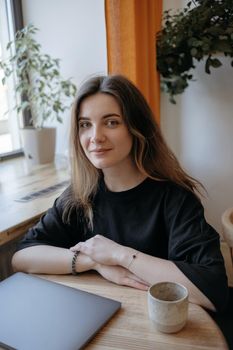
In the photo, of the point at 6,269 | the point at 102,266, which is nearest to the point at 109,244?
the point at 102,266

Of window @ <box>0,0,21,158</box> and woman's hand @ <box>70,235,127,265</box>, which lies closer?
woman's hand @ <box>70,235,127,265</box>

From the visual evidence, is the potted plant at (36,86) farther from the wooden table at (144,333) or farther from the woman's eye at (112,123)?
the wooden table at (144,333)

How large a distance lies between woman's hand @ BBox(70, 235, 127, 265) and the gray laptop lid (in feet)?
0.38

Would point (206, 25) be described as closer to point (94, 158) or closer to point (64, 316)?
point (94, 158)

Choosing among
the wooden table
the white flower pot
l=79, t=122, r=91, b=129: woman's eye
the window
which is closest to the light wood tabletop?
the white flower pot

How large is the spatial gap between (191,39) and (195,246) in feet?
3.76

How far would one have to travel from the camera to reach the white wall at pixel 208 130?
2.01m

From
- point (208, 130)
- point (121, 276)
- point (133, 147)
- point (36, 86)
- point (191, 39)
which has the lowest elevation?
point (121, 276)

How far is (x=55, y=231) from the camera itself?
3.67ft

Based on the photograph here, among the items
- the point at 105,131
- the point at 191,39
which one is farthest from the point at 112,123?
the point at 191,39

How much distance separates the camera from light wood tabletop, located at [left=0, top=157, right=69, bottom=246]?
46.4 inches

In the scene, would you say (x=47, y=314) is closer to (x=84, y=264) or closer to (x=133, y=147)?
(x=84, y=264)

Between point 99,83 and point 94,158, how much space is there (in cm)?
22

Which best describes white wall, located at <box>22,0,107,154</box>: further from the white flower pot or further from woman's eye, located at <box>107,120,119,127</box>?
woman's eye, located at <box>107,120,119,127</box>
